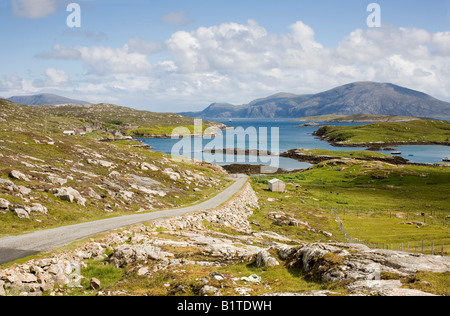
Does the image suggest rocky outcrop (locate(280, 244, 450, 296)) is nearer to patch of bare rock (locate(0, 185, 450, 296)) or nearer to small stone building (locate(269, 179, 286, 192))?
patch of bare rock (locate(0, 185, 450, 296))

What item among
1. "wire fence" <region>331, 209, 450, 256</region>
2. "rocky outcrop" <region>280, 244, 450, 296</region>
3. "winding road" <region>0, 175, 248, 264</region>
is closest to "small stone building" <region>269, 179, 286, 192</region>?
"wire fence" <region>331, 209, 450, 256</region>

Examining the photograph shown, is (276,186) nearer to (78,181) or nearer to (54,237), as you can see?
(78,181)

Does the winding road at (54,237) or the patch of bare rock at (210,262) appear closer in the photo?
the patch of bare rock at (210,262)

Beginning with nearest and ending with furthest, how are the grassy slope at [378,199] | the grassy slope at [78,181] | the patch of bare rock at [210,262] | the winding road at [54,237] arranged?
the patch of bare rock at [210,262], the winding road at [54,237], the grassy slope at [78,181], the grassy slope at [378,199]

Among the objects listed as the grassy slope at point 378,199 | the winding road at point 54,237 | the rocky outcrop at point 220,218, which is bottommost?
the grassy slope at point 378,199

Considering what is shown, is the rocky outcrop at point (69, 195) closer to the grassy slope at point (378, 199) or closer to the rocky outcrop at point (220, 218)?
the rocky outcrop at point (220, 218)

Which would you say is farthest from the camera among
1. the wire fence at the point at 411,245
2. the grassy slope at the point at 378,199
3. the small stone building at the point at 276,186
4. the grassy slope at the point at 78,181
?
the small stone building at the point at 276,186

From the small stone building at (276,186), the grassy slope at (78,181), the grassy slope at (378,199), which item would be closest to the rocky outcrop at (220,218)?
the grassy slope at (78,181)

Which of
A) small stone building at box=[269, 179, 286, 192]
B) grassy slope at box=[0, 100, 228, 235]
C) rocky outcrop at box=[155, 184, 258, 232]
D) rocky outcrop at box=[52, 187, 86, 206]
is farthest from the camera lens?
small stone building at box=[269, 179, 286, 192]

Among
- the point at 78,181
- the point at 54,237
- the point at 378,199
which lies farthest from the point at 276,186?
the point at 54,237

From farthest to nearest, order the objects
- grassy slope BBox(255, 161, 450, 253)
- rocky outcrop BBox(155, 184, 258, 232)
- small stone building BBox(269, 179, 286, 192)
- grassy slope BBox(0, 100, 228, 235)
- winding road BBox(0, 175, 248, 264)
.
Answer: small stone building BBox(269, 179, 286, 192)
grassy slope BBox(255, 161, 450, 253)
rocky outcrop BBox(155, 184, 258, 232)
grassy slope BBox(0, 100, 228, 235)
winding road BBox(0, 175, 248, 264)

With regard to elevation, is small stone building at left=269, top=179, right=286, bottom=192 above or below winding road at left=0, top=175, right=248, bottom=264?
below

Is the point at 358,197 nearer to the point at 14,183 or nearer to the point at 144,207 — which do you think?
the point at 144,207
